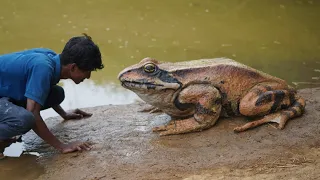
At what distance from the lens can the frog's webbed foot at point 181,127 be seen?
4.62m

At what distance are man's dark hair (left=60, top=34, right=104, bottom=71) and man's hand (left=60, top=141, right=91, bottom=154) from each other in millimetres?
796

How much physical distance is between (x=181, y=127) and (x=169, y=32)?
5.69 meters

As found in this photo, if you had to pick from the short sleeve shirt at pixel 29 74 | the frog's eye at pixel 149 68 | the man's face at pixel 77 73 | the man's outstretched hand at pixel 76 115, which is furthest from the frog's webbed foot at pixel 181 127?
the short sleeve shirt at pixel 29 74

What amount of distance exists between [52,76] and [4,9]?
27.5ft

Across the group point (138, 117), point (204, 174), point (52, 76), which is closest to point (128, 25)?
point (138, 117)

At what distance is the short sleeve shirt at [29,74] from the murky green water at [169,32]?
218cm

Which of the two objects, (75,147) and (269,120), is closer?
(75,147)

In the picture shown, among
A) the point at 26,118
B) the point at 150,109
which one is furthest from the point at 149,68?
the point at 26,118

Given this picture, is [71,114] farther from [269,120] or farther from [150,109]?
[269,120]

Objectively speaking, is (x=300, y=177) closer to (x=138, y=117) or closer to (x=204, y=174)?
(x=204, y=174)

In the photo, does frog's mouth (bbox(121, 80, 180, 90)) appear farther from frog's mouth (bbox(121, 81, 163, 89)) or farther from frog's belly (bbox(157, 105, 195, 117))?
frog's belly (bbox(157, 105, 195, 117))

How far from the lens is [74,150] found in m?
4.30

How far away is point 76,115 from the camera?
Answer: 17.4ft

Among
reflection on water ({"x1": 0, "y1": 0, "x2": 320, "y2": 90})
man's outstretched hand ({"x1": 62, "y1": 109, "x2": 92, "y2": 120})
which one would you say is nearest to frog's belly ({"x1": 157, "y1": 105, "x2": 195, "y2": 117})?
man's outstretched hand ({"x1": 62, "y1": 109, "x2": 92, "y2": 120})
